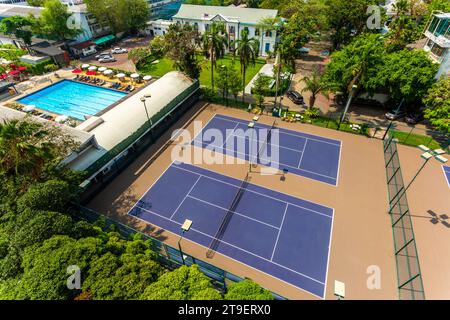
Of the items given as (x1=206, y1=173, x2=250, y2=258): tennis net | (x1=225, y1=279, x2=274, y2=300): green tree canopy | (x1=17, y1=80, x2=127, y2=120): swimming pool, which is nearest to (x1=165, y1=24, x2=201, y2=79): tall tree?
(x1=17, y1=80, x2=127, y2=120): swimming pool

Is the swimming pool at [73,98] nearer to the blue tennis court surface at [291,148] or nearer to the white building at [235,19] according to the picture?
the blue tennis court surface at [291,148]

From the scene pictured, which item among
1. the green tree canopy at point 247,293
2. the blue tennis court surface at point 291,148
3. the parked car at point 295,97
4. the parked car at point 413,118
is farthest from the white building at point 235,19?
the green tree canopy at point 247,293

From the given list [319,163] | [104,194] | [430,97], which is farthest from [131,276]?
[430,97]

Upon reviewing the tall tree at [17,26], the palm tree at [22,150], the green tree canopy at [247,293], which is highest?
the tall tree at [17,26]

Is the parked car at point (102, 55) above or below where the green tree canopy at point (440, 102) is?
below

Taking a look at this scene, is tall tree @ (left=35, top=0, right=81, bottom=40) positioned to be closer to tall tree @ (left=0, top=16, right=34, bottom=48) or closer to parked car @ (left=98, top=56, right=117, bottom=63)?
tall tree @ (left=0, top=16, right=34, bottom=48)
